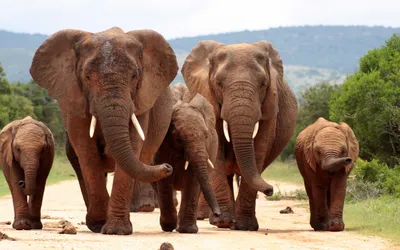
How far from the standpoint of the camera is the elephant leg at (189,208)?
1218 centimetres

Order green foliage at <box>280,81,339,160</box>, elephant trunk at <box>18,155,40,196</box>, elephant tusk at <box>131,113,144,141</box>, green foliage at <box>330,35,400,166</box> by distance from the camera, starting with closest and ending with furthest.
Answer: elephant tusk at <box>131,113,144,141</box> → elephant trunk at <box>18,155,40,196</box> → green foliage at <box>330,35,400,166</box> → green foliage at <box>280,81,339,160</box>

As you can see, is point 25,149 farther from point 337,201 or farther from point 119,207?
point 337,201

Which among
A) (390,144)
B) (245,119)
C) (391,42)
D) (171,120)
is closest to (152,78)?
(171,120)

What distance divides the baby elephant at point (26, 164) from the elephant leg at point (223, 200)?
2.20 m

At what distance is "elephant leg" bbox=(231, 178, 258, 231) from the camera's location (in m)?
13.7

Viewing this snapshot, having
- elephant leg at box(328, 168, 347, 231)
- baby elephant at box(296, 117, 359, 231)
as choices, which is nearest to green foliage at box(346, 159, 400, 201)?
baby elephant at box(296, 117, 359, 231)

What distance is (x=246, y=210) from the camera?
45.2 ft

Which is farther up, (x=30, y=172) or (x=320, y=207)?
(x=30, y=172)

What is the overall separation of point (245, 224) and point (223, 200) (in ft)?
1.38

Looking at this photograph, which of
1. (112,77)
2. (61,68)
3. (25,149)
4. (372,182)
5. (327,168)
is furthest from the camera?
(372,182)

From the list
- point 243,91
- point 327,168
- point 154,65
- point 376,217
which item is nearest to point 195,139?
point 154,65

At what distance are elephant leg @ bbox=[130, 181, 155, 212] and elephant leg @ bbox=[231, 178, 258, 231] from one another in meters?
3.77

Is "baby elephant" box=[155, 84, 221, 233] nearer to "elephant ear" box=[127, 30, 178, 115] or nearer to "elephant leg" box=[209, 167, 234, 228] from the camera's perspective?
"elephant ear" box=[127, 30, 178, 115]

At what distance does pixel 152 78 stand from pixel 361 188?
368 inches
